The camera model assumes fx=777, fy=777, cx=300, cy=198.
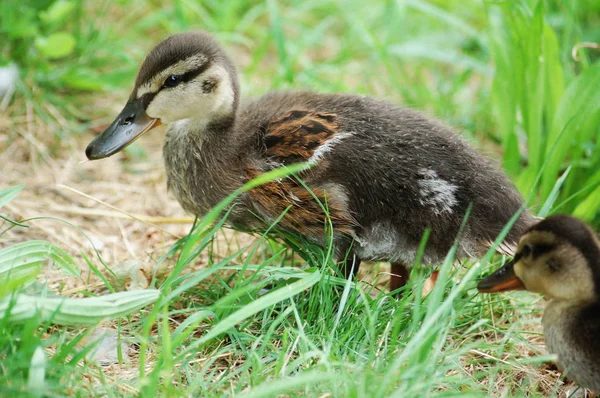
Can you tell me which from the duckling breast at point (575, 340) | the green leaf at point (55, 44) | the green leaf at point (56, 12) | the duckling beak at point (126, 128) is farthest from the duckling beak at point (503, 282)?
the green leaf at point (56, 12)

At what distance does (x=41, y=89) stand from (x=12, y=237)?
4.13ft

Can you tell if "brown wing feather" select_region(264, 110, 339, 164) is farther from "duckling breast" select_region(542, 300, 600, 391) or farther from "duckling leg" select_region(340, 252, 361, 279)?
"duckling breast" select_region(542, 300, 600, 391)

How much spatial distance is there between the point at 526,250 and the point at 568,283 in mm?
173

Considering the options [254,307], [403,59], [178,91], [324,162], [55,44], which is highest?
[55,44]

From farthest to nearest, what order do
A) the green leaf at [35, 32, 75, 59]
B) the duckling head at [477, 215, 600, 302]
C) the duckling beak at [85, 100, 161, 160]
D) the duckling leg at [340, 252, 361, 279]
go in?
the green leaf at [35, 32, 75, 59], the duckling beak at [85, 100, 161, 160], the duckling leg at [340, 252, 361, 279], the duckling head at [477, 215, 600, 302]

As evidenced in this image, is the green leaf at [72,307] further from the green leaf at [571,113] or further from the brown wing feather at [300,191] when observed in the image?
the green leaf at [571,113]

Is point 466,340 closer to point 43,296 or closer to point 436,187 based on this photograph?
point 436,187

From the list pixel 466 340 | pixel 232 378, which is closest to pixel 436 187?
pixel 466 340

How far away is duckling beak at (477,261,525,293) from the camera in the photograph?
2746mm

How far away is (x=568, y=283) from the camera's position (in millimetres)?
2590

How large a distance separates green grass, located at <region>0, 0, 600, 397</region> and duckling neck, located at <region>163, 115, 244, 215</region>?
23 centimetres

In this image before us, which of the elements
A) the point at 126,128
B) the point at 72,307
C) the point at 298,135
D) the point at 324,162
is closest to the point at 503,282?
the point at 324,162

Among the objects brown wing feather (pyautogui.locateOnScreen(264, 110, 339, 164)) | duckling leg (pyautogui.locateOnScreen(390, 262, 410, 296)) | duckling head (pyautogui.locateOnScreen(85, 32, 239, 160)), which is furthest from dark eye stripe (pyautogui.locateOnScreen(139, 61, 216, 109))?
duckling leg (pyautogui.locateOnScreen(390, 262, 410, 296))

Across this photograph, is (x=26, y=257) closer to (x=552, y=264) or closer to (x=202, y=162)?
(x=202, y=162)
